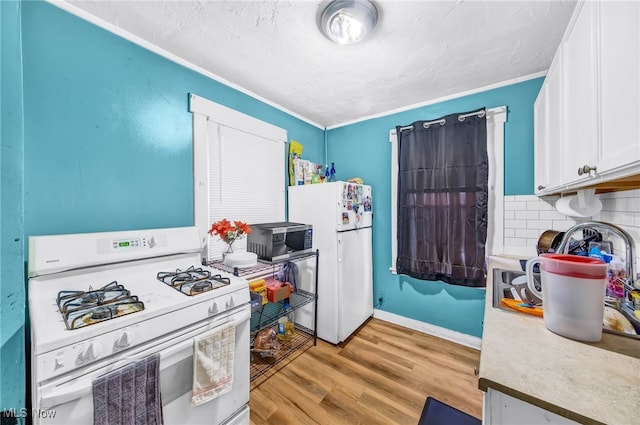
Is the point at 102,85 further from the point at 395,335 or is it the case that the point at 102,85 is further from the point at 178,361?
the point at 395,335

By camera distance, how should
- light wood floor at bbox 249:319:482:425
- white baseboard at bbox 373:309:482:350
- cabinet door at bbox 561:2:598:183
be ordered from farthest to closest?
white baseboard at bbox 373:309:482:350, light wood floor at bbox 249:319:482:425, cabinet door at bbox 561:2:598:183

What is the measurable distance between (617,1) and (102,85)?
2.34 metres

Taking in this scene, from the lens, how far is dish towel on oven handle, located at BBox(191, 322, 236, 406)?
109 centimetres

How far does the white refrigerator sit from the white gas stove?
41.7 inches

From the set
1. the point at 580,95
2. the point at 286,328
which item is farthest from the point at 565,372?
the point at 286,328

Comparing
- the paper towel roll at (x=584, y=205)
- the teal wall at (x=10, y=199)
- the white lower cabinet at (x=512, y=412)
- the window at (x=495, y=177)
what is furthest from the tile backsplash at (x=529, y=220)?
the teal wall at (x=10, y=199)

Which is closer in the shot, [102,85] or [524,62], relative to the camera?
[102,85]

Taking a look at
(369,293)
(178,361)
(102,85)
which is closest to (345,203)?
(369,293)

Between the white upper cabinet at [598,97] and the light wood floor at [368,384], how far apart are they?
60.6 inches

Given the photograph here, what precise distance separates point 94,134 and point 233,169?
36.0 inches

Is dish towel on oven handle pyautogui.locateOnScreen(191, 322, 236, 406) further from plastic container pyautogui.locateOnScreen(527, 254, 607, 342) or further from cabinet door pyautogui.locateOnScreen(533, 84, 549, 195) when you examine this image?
cabinet door pyautogui.locateOnScreen(533, 84, 549, 195)

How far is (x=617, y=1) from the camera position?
78 centimetres

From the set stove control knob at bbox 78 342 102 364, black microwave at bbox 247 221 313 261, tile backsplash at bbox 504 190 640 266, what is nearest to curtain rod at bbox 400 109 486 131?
tile backsplash at bbox 504 190 640 266

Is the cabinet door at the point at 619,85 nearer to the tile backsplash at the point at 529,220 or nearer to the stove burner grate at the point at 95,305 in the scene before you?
the tile backsplash at the point at 529,220
